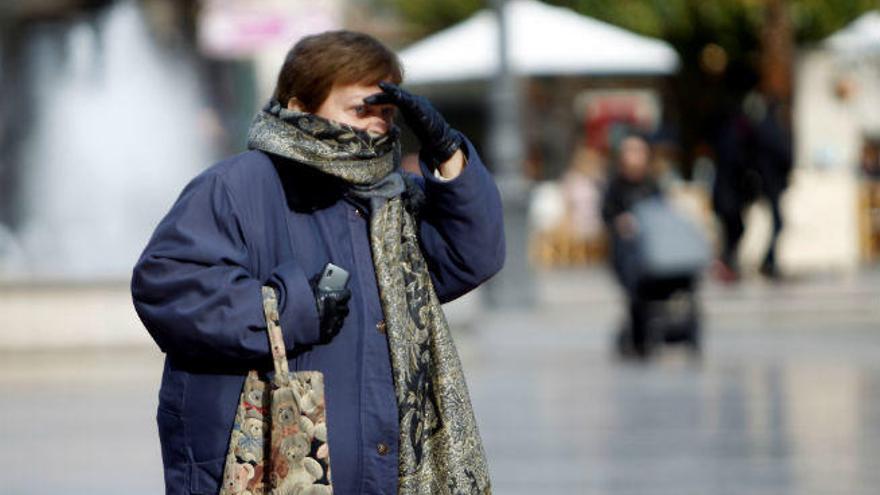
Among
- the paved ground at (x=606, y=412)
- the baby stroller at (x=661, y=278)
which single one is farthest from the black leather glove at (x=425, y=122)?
the baby stroller at (x=661, y=278)

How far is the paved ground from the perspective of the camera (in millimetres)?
9219

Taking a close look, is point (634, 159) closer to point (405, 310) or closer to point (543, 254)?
point (405, 310)

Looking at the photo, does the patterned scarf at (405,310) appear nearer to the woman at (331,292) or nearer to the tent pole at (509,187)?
the woman at (331,292)

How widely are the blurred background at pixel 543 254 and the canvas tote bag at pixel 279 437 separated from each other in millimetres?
4688

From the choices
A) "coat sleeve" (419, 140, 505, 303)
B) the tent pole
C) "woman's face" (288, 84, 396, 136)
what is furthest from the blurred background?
"woman's face" (288, 84, 396, 136)

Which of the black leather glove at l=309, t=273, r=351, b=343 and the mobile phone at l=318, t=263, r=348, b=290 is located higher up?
the mobile phone at l=318, t=263, r=348, b=290

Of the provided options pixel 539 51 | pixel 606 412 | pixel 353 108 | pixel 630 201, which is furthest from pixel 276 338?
pixel 539 51

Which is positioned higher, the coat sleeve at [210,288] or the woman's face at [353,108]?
the woman's face at [353,108]

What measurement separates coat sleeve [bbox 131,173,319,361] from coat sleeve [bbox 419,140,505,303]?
15.6 inches

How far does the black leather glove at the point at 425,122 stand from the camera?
4.30 m

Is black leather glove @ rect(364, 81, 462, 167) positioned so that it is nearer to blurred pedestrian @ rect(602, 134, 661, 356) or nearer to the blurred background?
the blurred background

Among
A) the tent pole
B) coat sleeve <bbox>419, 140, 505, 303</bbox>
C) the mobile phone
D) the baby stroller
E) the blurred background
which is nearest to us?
the mobile phone

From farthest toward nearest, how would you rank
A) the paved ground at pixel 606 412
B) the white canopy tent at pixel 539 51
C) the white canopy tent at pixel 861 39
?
the white canopy tent at pixel 861 39, the white canopy tent at pixel 539 51, the paved ground at pixel 606 412

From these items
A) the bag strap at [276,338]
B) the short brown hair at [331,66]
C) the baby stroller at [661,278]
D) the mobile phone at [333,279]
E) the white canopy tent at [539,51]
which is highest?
the white canopy tent at [539,51]
